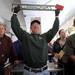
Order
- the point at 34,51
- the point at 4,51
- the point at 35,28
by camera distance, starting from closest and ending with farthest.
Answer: the point at 34,51
the point at 35,28
the point at 4,51

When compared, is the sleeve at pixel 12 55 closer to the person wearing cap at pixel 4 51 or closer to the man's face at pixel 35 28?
the person wearing cap at pixel 4 51

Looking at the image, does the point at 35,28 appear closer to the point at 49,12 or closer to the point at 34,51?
the point at 34,51

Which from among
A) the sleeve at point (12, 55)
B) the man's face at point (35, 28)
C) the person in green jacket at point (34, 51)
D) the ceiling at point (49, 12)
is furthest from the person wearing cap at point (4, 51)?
the ceiling at point (49, 12)

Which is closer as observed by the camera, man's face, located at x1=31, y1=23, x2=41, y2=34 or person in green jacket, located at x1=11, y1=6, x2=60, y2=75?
person in green jacket, located at x1=11, y1=6, x2=60, y2=75

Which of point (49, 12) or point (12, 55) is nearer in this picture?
point (12, 55)

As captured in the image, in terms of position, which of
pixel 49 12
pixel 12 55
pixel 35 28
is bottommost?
pixel 12 55

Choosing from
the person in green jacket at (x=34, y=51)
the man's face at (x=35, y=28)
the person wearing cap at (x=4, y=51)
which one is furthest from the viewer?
the person wearing cap at (x=4, y=51)

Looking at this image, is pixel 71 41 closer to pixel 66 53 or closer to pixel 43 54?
pixel 66 53

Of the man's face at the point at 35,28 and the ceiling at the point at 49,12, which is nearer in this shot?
the man's face at the point at 35,28

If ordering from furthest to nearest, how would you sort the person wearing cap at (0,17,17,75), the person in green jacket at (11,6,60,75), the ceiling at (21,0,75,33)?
the ceiling at (21,0,75,33)
the person wearing cap at (0,17,17,75)
the person in green jacket at (11,6,60,75)

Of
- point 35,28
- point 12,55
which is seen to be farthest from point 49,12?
point 35,28

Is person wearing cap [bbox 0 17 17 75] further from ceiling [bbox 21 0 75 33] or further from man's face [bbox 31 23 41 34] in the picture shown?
ceiling [bbox 21 0 75 33]

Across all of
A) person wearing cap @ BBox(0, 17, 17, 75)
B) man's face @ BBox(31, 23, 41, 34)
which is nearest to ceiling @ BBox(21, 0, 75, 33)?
person wearing cap @ BBox(0, 17, 17, 75)

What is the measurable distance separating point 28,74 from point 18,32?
60 cm
